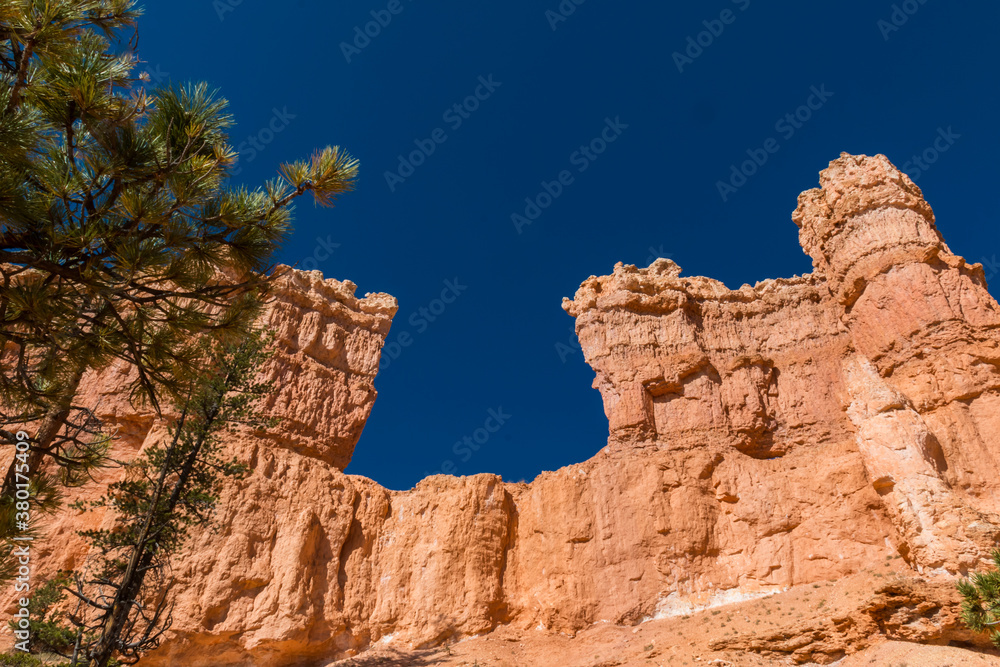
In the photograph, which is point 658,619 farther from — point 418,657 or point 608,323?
point 608,323

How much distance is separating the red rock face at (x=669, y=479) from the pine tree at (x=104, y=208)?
17.8 metres

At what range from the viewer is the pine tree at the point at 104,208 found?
598 centimetres

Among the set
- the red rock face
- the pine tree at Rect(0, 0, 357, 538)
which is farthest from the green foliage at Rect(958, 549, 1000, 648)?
the pine tree at Rect(0, 0, 357, 538)

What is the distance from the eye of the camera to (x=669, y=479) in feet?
86.3

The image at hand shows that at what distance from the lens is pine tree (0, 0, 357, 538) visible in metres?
5.98

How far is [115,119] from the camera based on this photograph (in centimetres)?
658

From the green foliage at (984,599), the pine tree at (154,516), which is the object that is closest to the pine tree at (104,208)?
the pine tree at (154,516)

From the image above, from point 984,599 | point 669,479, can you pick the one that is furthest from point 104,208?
point 669,479

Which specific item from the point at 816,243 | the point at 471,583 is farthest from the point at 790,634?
the point at 816,243

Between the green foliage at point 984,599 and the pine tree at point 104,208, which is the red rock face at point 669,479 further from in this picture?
the pine tree at point 104,208

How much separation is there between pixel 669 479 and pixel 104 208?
79.6 ft

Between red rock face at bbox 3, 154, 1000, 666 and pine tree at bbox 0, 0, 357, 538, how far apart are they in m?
17.8

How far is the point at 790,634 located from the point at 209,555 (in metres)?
20.4

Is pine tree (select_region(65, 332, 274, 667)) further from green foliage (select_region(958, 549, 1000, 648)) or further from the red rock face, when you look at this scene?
green foliage (select_region(958, 549, 1000, 648))
